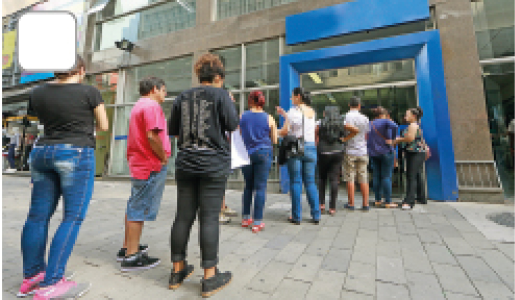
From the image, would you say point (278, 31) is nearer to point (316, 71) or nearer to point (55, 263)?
point (316, 71)

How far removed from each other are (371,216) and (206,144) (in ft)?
10.6

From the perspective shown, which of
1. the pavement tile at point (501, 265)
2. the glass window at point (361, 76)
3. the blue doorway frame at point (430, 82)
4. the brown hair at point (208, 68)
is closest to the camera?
the pavement tile at point (501, 265)

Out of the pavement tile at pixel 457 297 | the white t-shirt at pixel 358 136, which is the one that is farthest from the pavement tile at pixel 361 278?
the white t-shirt at pixel 358 136

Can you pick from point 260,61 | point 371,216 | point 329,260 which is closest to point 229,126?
point 329,260

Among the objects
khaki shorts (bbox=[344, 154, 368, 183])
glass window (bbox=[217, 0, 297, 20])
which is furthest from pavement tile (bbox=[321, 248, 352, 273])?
glass window (bbox=[217, 0, 297, 20])

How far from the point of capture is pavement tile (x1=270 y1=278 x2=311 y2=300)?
2.01 metres

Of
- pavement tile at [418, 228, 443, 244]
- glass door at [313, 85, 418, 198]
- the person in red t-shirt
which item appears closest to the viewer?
the person in red t-shirt

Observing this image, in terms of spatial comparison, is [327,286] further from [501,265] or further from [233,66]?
[233,66]

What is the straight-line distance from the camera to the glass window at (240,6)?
7580 millimetres

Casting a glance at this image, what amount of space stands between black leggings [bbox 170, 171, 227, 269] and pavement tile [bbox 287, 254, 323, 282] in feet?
2.45

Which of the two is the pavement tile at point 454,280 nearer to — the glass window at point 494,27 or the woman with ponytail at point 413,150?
the woman with ponytail at point 413,150

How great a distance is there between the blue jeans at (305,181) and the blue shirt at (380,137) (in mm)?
1642

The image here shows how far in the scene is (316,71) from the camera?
7.04m

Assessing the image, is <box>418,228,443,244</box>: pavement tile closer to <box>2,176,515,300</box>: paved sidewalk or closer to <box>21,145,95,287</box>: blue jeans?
<box>2,176,515,300</box>: paved sidewalk
